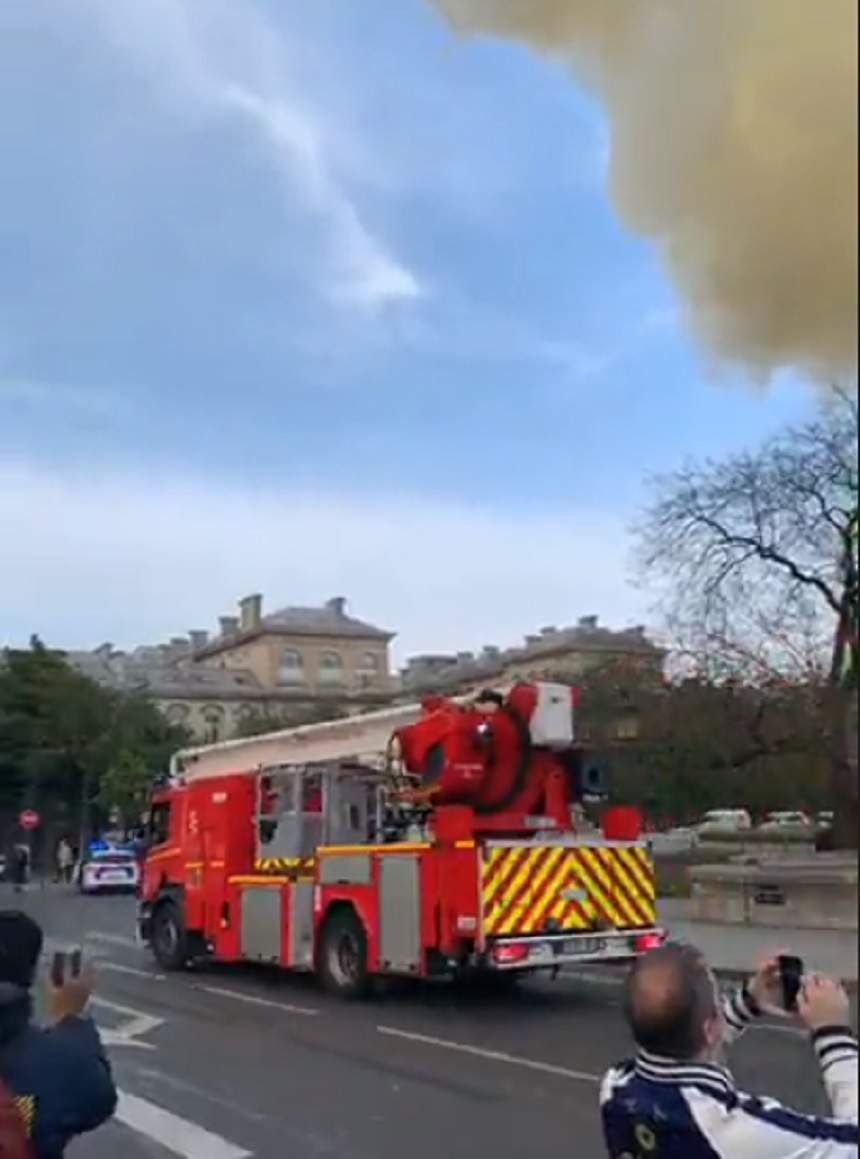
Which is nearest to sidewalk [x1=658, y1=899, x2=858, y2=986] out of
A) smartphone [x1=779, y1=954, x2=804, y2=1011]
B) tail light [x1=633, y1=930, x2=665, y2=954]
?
smartphone [x1=779, y1=954, x2=804, y2=1011]

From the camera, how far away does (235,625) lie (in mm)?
96375

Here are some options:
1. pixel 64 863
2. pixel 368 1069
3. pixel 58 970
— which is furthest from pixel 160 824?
pixel 64 863

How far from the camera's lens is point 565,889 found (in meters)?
14.0

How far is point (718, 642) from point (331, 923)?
38.9 ft

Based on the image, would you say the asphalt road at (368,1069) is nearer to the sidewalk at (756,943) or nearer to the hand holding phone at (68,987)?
the sidewalk at (756,943)

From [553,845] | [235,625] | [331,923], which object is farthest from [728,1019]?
[235,625]

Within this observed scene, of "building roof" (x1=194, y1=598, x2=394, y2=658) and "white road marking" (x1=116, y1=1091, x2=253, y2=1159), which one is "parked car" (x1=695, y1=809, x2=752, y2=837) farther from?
"building roof" (x1=194, y1=598, x2=394, y2=658)

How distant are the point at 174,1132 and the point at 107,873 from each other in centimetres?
3311

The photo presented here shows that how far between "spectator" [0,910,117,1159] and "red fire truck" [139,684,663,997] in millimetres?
9481

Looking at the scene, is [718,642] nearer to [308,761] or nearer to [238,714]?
[308,761]

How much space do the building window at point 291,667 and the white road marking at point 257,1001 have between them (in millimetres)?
69217

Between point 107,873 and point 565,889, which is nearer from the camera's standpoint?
point 565,889

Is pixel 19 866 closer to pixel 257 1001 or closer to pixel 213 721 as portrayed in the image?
pixel 257 1001

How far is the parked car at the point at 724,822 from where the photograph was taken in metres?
27.5
